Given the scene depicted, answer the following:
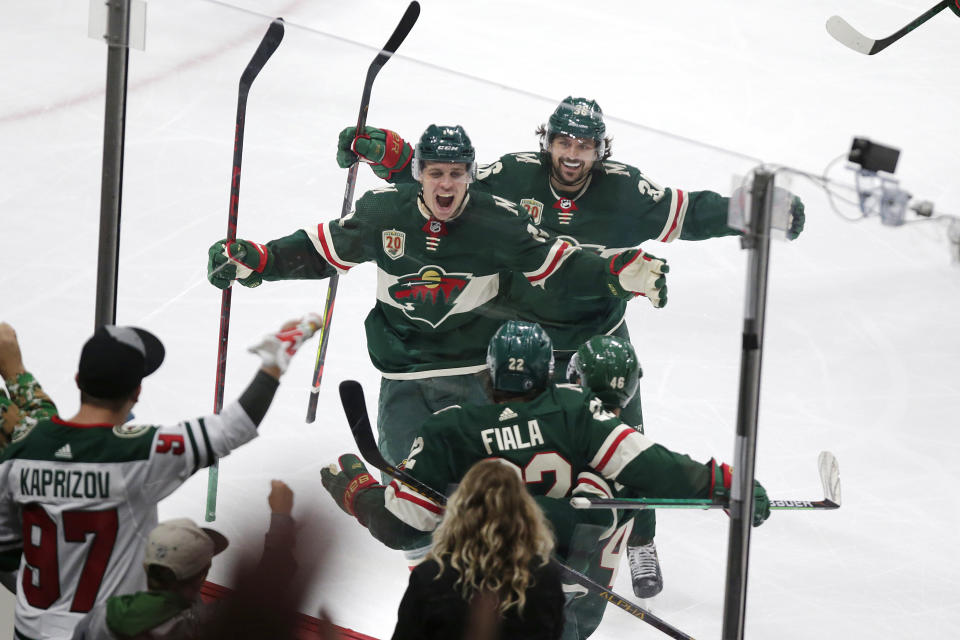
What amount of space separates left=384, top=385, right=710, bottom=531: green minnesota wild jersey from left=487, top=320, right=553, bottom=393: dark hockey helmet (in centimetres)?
4

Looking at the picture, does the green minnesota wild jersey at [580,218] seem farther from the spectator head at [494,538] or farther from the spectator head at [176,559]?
the spectator head at [176,559]

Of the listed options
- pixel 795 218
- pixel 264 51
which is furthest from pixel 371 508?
pixel 264 51

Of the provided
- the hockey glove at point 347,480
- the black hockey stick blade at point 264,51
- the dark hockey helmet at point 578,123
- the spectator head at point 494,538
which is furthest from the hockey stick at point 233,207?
the spectator head at point 494,538

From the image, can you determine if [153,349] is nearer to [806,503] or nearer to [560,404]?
[560,404]

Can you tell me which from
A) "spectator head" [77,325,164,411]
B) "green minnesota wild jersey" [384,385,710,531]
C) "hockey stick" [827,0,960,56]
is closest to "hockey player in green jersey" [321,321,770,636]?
"green minnesota wild jersey" [384,385,710,531]

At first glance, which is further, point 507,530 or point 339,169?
point 339,169

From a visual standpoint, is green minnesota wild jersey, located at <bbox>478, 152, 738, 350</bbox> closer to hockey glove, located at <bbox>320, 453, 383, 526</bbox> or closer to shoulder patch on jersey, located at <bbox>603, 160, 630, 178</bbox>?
shoulder patch on jersey, located at <bbox>603, 160, 630, 178</bbox>

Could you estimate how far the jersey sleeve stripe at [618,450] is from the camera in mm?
2188

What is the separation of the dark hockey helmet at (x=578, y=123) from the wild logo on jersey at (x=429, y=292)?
356 millimetres

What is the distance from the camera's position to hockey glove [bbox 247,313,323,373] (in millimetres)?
1909

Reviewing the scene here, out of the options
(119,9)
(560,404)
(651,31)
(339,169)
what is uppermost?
A: (651,31)

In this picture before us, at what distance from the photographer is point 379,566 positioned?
2.51m

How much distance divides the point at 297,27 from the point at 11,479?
106 centimetres

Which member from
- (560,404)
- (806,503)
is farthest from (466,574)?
(806,503)
